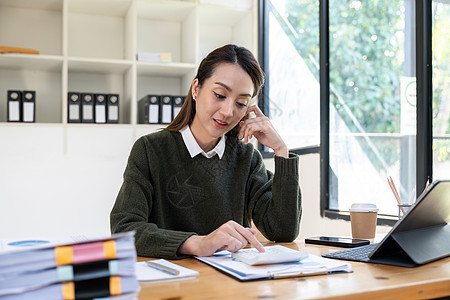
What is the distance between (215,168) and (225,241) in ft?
2.01

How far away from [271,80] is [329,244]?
232cm

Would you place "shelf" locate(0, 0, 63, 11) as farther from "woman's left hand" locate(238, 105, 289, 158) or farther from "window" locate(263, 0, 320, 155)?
"woman's left hand" locate(238, 105, 289, 158)

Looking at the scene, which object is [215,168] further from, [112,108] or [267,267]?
[112,108]

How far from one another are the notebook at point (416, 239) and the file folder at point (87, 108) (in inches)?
91.7

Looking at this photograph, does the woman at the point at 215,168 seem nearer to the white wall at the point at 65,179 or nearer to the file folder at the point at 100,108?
the white wall at the point at 65,179

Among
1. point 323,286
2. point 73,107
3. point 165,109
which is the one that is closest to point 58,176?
point 73,107

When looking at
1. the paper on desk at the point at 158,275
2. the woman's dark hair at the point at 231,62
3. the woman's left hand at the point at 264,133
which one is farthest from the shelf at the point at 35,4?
the paper on desk at the point at 158,275

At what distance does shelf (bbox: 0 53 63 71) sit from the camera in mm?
3125

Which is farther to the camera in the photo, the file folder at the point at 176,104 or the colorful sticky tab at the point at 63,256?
the file folder at the point at 176,104

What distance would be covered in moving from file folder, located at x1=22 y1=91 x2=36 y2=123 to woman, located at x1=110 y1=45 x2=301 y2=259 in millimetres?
1689

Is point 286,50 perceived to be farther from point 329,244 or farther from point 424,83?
point 329,244

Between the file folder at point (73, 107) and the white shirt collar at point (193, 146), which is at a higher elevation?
the file folder at point (73, 107)

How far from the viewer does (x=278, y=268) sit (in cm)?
107

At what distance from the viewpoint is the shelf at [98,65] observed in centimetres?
327
